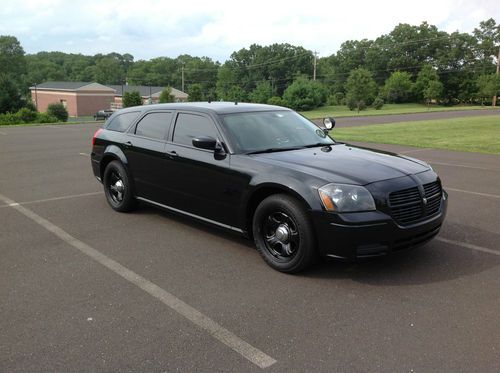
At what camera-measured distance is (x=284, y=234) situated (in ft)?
14.6

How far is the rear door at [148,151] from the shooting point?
19.4 ft

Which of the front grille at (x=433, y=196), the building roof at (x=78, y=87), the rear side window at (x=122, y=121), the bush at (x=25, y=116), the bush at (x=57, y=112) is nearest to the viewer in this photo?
the front grille at (x=433, y=196)

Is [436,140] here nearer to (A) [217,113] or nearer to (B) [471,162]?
(B) [471,162]

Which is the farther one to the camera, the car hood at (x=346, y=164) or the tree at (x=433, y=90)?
the tree at (x=433, y=90)

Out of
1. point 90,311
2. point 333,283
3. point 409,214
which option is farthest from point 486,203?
point 90,311

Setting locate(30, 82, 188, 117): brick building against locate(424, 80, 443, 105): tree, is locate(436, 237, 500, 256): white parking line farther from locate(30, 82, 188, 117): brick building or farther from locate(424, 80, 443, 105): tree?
locate(30, 82, 188, 117): brick building

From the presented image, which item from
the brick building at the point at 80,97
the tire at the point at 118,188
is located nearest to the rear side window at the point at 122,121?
the tire at the point at 118,188

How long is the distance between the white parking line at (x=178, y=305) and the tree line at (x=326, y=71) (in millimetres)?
56248

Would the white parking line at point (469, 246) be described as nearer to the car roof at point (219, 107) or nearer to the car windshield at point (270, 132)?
the car windshield at point (270, 132)

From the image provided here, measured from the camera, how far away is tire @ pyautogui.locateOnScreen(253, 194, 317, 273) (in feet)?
14.0

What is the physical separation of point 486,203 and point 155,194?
500 cm

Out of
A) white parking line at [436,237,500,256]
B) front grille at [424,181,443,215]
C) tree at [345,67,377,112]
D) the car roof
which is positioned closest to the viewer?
front grille at [424,181,443,215]

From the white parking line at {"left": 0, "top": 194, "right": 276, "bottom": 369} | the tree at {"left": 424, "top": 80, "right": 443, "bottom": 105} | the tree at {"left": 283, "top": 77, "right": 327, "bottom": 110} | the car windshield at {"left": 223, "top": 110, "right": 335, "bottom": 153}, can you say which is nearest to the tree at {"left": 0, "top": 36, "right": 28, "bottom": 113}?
the tree at {"left": 283, "top": 77, "right": 327, "bottom": 110}

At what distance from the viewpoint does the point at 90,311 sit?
371 cm
